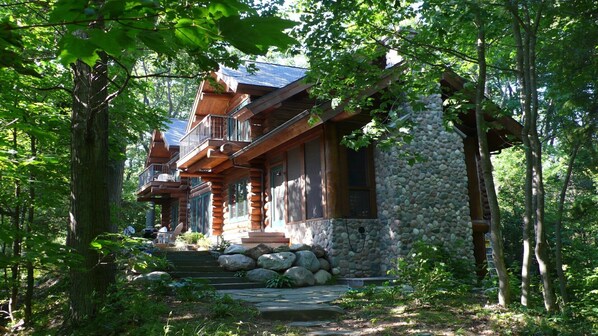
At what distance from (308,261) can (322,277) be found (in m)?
0.52

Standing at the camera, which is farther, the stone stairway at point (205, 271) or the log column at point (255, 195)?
the log column at point (255, 195)

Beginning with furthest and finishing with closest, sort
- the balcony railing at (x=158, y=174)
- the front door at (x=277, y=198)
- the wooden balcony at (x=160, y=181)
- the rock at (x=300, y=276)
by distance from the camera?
the balcony railing at (x=158, y=174)
the wooden balcony at (x=160, y=181)
the front door at (x=277, y=198)
the rock at (x=300, y=276)

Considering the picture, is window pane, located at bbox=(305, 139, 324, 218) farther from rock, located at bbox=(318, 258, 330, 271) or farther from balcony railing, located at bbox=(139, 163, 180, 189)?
balcony railing, located at bbox=(139, 163, 180, 189)

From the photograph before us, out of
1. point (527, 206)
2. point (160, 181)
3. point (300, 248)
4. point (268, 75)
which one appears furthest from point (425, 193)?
point (160, 181)

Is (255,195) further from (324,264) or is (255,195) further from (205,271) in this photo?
(205,271)

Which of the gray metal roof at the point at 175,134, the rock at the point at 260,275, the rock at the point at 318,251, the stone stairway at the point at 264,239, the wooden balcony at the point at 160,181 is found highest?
the gray metal roof at the point at 175,134

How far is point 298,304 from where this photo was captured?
7836mm

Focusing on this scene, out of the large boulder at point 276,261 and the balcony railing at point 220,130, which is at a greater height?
the balcony railing at point 220,130

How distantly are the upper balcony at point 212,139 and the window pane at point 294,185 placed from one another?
1849 mm

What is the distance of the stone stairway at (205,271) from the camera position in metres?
10.8

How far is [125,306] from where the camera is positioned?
6270 mm

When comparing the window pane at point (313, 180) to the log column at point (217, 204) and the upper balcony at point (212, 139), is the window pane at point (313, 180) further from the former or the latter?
the log column at point (217, 204)

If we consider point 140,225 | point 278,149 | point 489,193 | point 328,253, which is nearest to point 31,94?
point 489,193

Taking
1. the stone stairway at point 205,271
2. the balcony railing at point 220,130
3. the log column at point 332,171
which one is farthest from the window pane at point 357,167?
the balcony railing at point 220,130
